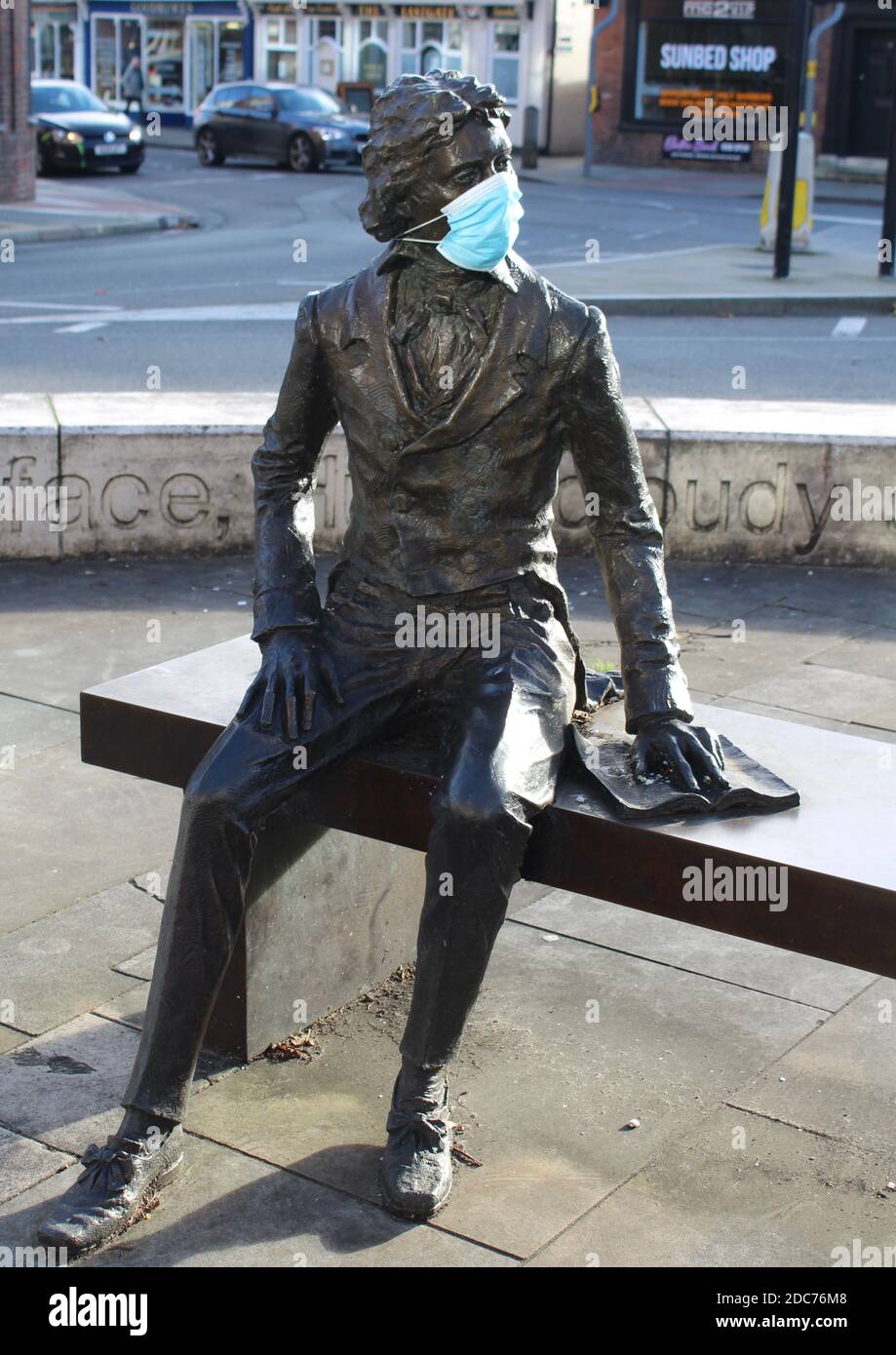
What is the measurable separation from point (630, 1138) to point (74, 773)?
8.89ft

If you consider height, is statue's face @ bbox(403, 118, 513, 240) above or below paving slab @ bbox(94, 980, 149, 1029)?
above

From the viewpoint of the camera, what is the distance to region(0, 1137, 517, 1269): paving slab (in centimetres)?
358

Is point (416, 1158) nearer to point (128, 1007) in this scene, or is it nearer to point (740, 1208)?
point (740, 1208)

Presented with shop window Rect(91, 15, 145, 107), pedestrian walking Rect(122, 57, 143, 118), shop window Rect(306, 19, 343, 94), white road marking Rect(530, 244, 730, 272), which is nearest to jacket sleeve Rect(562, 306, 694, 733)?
white road marking Rect(530, 244, 730, 272)

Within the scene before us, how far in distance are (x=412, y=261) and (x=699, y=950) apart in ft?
6.96

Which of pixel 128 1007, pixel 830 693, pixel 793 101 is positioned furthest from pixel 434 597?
pixel 793 101

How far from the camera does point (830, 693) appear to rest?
698 centimetres

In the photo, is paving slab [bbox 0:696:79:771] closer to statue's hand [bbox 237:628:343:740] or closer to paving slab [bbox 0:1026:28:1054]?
paving slab [bbox 0:1026:28:1054]

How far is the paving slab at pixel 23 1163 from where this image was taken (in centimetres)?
380

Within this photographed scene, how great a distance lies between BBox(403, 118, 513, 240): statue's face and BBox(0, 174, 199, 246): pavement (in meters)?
17.1

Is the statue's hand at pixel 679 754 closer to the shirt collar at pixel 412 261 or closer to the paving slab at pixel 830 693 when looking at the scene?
the shirt collar at pixel 412 261

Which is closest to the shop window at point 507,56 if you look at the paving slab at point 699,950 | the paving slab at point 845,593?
the paving slab at point 845,593
